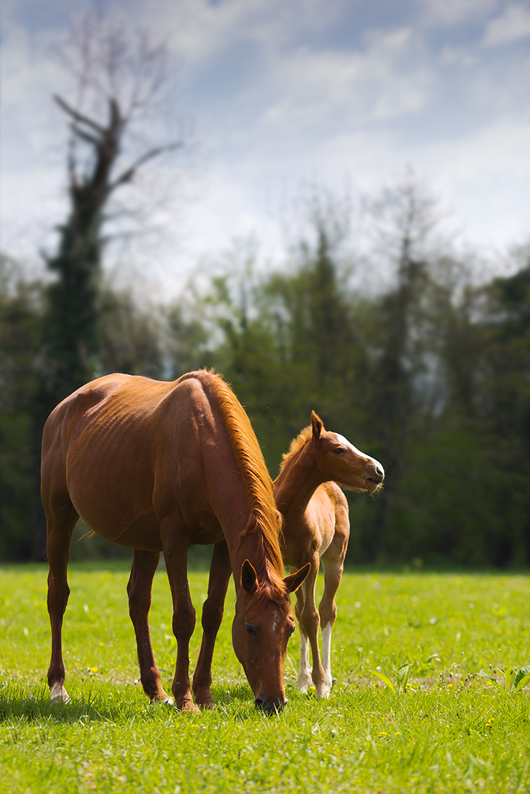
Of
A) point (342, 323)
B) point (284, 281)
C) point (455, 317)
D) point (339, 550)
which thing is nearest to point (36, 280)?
point (284, 281)

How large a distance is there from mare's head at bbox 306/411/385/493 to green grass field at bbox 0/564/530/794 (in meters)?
1.46

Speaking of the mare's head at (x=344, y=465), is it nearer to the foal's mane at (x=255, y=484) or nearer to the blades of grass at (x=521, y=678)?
the foal's mane at (x=255, y=484)

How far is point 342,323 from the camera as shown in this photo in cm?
2730

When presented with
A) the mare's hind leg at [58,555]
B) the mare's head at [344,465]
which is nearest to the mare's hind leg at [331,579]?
Answer: the mare's head at [344,465]

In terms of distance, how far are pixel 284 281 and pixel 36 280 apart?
9895 millimetres

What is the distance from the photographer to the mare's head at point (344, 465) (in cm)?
561

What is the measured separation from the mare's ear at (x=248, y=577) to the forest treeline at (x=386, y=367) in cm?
1948

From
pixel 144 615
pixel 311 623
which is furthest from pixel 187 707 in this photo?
pixel 311 623

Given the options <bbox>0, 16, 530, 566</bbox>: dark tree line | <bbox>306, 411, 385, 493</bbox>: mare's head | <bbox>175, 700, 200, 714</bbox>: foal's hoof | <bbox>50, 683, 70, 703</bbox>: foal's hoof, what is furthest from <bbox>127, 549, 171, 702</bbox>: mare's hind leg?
<bbox>0, 16, 530, 566</bbox>: dark tree line

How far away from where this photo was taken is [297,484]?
18.3ft

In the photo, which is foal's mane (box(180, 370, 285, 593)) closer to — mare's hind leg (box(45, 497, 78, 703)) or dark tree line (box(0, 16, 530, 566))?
mare's hind leg (box(45, 497, 78, 703))

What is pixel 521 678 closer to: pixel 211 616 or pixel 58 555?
pixel 211 616

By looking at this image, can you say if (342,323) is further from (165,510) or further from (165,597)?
(165,510)

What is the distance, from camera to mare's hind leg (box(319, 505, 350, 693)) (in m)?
5.67
